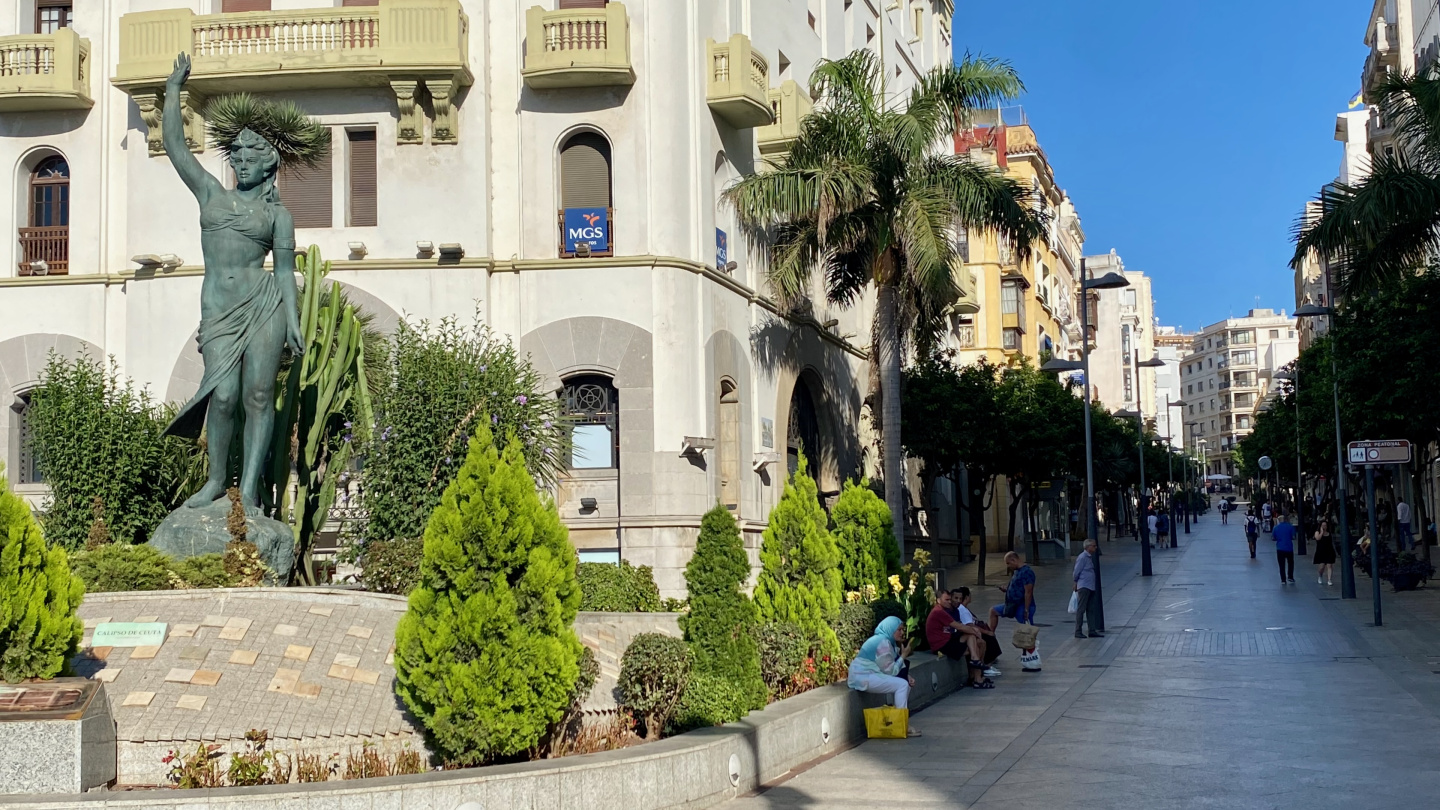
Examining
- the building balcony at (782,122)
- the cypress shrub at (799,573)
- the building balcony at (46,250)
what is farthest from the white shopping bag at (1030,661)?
the building balcony at (46,250)

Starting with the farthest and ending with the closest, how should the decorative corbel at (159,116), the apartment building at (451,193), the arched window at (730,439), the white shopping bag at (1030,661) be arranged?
the arched window at (730,439) → the decorative corbel at (159,116) → the apartment building at (451,193) → the white shopping bag at (1030,661)

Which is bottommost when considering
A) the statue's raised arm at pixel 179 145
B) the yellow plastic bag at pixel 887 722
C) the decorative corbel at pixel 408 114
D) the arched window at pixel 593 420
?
the yellow plastic bag at pixel 887 722

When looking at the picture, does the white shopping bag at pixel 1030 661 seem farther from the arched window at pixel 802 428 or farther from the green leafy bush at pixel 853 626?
the arched window at pixel 802 428

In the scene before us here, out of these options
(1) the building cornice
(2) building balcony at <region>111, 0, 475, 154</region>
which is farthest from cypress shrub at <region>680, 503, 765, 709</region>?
(2) building balcony at <region>111, 0, 475, 154</region>

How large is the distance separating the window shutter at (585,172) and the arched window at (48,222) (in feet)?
28.6

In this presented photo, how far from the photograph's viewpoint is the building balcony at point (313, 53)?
25.3 meters

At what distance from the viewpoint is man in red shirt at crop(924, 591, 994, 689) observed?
1759 cm

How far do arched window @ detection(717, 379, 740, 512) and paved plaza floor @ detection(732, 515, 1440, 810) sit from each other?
551cm

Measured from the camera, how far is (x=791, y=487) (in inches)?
628

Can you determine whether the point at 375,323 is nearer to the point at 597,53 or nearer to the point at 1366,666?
the point at 597,53

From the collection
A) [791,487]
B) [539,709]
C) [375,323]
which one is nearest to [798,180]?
[375,323]

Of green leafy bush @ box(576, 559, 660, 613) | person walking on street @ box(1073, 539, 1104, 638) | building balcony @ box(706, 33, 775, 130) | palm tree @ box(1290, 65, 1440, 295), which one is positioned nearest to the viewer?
green leafy bush @ box(576, 559, 660, 613)

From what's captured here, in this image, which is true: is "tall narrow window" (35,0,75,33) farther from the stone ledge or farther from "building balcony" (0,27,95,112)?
the stone ledge

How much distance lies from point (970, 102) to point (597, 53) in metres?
6.60
